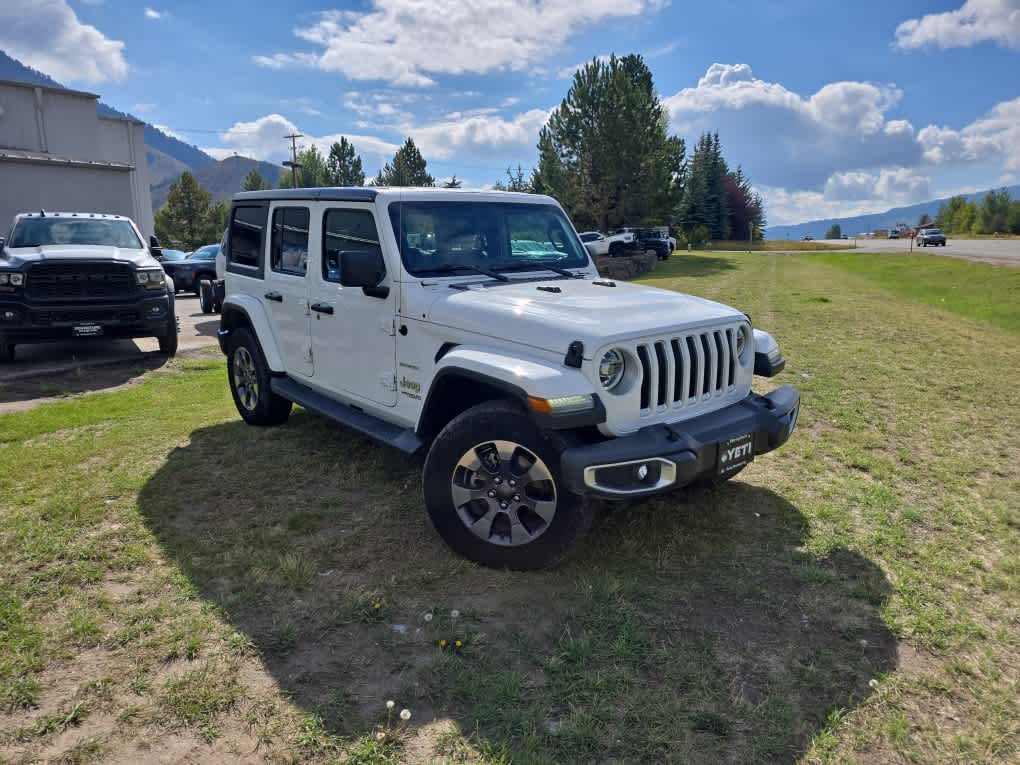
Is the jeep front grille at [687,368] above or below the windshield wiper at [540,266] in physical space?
below

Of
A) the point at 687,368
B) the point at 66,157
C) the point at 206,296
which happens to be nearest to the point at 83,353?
the point at 206,296

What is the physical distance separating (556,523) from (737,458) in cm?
107

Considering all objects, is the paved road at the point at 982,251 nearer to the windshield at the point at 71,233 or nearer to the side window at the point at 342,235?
the side window at the point at 342,235

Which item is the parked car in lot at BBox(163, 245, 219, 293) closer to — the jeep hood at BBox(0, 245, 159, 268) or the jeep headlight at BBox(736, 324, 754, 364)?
the jeep hood at BBox(0, 245, 159, 268)

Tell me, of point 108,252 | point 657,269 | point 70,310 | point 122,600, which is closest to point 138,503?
point 122,600

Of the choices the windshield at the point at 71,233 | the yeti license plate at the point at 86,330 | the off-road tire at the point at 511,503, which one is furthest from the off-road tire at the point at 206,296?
the off-road tire at the point at 511,503

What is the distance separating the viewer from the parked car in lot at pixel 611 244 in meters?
32.1

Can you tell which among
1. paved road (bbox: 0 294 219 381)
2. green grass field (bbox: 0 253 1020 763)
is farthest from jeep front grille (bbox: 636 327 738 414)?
paved road (bbox: 0 294 219 381)

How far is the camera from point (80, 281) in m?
9.03

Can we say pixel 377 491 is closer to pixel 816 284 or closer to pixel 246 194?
pixel 246 194

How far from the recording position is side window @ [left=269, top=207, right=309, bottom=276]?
528 cm

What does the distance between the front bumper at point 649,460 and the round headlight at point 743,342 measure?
2.27 ft

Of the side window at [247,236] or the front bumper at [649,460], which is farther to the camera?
the side window at [247,236]

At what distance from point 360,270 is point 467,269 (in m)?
0.75
